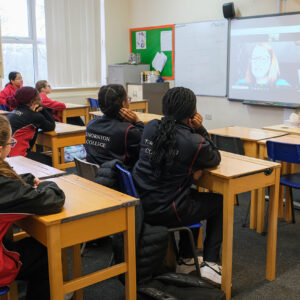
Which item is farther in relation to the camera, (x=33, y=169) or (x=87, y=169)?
(x=87, y=169)

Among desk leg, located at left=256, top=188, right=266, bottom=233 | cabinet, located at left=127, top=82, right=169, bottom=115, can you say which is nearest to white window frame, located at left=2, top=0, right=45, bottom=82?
cabinet, located at left=127, top=82, right=169, bottom=115

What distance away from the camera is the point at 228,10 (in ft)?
20.5

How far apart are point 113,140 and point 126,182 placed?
0.49 m

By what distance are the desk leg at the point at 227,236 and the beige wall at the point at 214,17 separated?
401 centimetres

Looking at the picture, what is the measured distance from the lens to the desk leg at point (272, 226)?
2.45 m

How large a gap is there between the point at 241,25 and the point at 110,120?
422cm

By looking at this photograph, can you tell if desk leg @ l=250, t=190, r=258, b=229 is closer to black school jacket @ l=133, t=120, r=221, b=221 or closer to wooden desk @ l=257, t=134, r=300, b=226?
wooden desk @ l=257, t=134, r=300, b=226

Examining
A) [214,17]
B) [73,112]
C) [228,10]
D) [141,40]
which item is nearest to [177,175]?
[73,112]

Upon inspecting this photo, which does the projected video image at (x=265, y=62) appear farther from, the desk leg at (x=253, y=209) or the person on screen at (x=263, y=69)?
the desk leg at (x=253, y=209)

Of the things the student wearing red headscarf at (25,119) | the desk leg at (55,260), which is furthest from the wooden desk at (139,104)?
the desk leg at (55,260)

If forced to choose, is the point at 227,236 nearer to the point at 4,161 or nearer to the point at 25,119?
the point at 4,161

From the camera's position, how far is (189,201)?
7.75 feet

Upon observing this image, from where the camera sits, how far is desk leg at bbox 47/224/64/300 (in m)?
1.65

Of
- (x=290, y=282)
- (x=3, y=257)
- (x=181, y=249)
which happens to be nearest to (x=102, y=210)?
(x=3, y=257)
